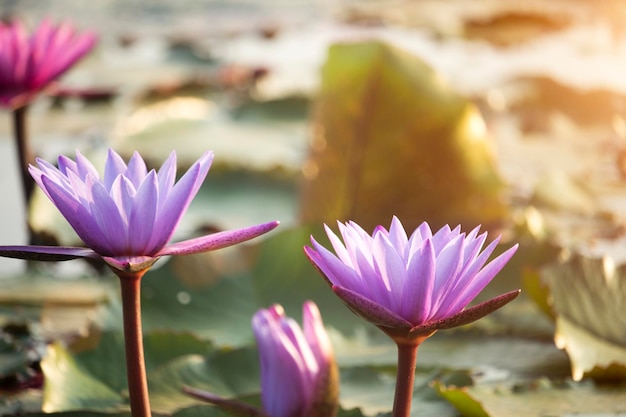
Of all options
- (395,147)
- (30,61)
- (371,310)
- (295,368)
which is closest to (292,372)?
(295,368)

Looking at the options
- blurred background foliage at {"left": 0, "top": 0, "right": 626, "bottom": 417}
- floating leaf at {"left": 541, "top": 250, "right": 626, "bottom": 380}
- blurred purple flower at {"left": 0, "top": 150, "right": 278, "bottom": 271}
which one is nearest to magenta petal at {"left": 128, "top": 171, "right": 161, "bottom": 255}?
blurred purple flower at {"left": 0, "top": 150, "right": 278, "bottom": 271}

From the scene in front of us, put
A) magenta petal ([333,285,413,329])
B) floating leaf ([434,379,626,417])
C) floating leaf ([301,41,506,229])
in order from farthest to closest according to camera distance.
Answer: floating leaf ([301,41,506,229]) < floating leaf ([434,379,626,417]) < magenta petal ([333,285,413,329])

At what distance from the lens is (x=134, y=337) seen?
51 centimetres

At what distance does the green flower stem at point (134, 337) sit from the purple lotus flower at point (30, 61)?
2.05 ft

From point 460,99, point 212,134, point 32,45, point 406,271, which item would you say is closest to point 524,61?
point 212,134

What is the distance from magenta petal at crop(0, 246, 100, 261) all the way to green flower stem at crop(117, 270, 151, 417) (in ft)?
0.07

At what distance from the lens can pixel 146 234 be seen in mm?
492

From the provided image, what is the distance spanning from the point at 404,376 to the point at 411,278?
64mm

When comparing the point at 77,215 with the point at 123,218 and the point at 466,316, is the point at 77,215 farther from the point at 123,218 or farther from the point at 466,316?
the point at 466,316

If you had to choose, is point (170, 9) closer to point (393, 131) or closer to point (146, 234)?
point (393, 131)

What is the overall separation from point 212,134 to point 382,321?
3.98 ft

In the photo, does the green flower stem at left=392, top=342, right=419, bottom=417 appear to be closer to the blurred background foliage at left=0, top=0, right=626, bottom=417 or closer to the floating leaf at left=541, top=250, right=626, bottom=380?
the blurred background foliage at left=0, top=0, right=626, bottom=417

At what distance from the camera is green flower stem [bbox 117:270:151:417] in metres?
0.50

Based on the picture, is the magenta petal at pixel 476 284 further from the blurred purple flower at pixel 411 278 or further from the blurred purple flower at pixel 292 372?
the blurred purple flower at pixel 292 372
